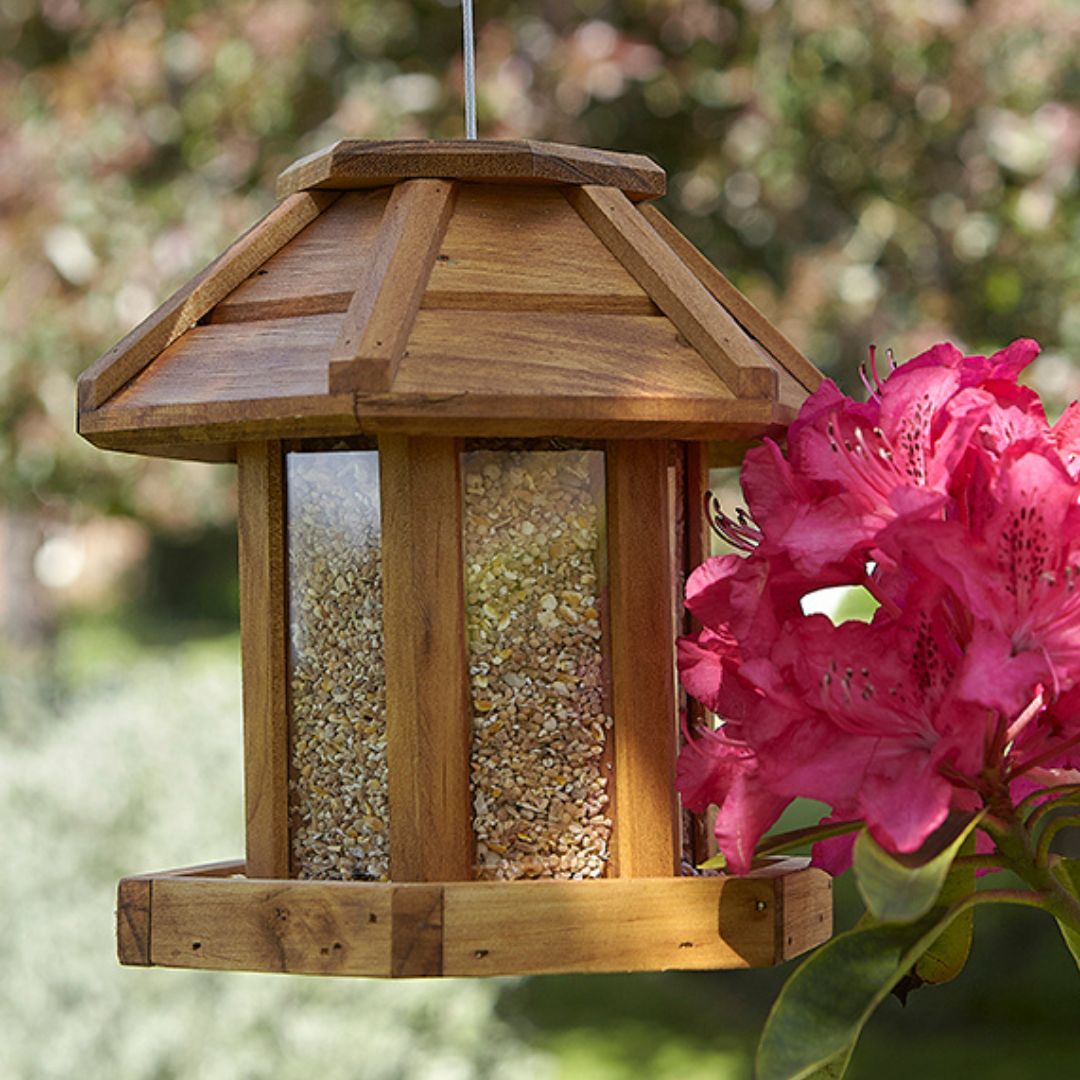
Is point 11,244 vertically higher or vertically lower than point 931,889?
higher

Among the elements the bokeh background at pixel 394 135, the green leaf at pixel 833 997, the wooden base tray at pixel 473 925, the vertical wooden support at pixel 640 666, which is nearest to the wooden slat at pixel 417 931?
the wooden base tray at pixel 473 925

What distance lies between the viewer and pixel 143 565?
66.0 feet

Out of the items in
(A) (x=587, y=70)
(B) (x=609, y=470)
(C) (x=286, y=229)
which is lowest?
(B) (x=609, y=470)

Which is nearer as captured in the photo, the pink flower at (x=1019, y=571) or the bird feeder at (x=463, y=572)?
the pink flower at (x=1019, y=571)

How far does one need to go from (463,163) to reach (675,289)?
0.77 feet

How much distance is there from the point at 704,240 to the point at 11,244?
231cm

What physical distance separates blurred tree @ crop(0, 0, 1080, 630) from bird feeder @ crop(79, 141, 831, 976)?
3.31 m

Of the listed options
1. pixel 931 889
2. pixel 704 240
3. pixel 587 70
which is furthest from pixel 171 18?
pixel 931 889

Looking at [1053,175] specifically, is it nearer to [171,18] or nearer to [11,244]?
[171,18]

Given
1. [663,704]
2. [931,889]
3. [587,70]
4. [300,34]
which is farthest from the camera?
[300,34]

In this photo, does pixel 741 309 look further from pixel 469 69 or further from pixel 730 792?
pixel 730 792

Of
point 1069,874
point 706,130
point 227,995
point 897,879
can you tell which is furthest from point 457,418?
point 706,130

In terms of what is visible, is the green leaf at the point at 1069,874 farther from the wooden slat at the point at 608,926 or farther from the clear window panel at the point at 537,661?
the clear window panel at the point at 537,661

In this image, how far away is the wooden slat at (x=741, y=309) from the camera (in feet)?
6.25
